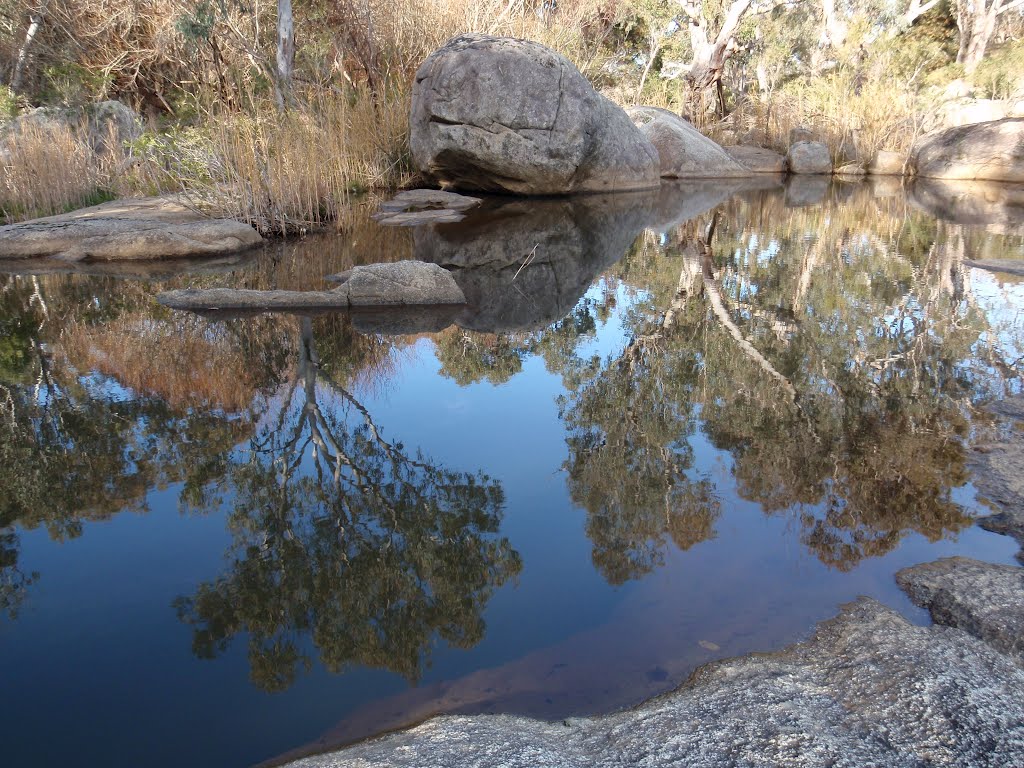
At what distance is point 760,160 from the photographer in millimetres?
15281

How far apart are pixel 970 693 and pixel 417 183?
33.9 feet

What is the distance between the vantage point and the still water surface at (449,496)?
1871mm

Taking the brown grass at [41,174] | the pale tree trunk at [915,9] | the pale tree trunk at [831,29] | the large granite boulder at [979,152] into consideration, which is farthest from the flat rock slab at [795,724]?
the pale tree trunk at [915,9]

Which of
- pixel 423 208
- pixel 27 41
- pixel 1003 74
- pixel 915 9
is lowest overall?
pixel 423 208

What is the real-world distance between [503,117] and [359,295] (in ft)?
18.8

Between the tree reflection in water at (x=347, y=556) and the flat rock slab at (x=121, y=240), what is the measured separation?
4162 millimetres

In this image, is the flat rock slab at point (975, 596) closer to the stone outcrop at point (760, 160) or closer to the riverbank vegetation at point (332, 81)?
the riverbank vegetation at point (332, 81)

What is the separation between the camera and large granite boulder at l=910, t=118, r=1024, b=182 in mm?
12523

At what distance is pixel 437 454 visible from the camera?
3.05m

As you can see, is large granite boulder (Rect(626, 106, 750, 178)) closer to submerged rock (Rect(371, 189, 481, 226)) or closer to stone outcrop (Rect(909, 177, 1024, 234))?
stone outcrop (Rect(909, 177, 1024, 234))

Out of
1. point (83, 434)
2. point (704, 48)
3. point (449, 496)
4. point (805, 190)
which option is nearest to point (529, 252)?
point (83, 434)

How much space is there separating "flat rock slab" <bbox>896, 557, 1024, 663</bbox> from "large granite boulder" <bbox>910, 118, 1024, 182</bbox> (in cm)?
1278

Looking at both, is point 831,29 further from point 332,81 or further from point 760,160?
point 332,81

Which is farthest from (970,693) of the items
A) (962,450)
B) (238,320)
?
(238,320)
